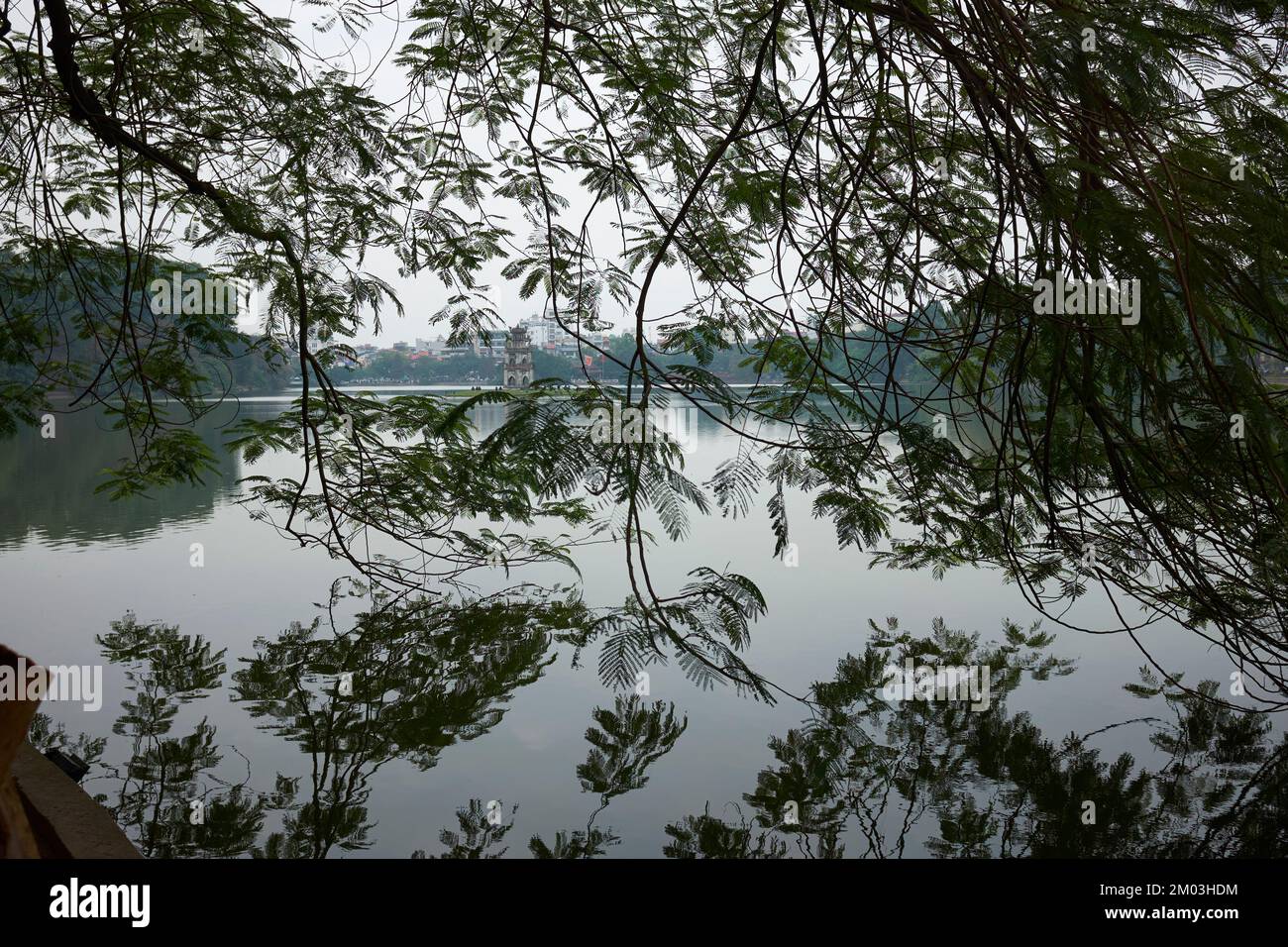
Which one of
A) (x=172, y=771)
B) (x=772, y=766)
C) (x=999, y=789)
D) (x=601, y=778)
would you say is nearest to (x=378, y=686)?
(x=172, y=771)

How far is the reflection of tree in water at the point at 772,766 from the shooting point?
92.0 inches

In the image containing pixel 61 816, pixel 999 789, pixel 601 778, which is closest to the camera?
pixel 61 816

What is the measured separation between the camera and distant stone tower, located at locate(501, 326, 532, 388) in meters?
3.60

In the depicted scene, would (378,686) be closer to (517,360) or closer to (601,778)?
(601,778)

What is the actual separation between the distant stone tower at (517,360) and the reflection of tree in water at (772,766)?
3.54ft

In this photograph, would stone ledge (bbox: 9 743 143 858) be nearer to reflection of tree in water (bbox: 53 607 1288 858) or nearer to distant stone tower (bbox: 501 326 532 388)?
reflection of tree in water (bbox: 53 607 1288 858)

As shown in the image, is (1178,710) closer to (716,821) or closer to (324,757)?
(716,821)

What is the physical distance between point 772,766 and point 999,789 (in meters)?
0.61

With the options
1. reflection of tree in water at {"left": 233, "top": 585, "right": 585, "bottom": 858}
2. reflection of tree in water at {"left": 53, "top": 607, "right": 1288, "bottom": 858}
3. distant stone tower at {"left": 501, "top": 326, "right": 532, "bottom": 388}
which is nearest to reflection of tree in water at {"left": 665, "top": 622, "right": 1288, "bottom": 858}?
reflection of tree in water at {"left": 53, "top": 607, "right": 1288, "bottom": 858}

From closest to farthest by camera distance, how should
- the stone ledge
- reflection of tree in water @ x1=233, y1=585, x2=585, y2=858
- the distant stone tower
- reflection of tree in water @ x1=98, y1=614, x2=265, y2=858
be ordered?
1. the stone ledge
2. reflection of tree in water @ x1=98, y1=614, x2=265, y2=858
3. reflection of tree in water @ x1=233, y1=585, x2=585, y2=858
4. the distant stone tower

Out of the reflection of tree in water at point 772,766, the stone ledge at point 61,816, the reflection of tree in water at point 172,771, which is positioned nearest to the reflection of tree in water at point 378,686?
the reflection of tree in water at point 772,766

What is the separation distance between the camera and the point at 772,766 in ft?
9.15

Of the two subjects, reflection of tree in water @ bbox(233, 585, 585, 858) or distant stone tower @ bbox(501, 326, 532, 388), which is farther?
distant stone tower @ bbox(501, 326, 532, 388)
